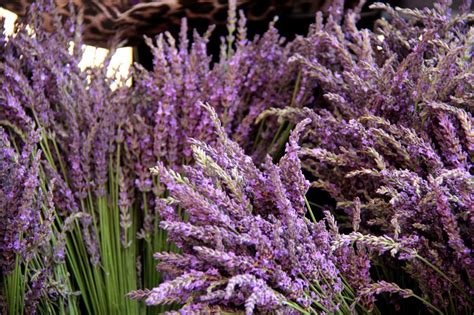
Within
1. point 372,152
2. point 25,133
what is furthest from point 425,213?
point 25,133

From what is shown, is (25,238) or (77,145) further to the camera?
(77,145)

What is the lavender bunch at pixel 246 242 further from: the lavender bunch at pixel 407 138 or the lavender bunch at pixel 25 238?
Result: the lavender bunch at pixel 25 238

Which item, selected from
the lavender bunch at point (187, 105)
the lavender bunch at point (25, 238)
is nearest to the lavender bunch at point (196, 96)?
the lavender bunch at point (187, 105)

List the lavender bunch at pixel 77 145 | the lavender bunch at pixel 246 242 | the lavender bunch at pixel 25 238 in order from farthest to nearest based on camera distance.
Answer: the lavender bunch at pixel 77 145
the lavender bunch at pixel 25 238
the lavender bunch at pixel 246 242

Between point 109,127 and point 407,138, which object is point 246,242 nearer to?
point 407,138

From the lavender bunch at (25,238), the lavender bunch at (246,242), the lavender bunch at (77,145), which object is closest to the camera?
the lavender bunch at (246,242)

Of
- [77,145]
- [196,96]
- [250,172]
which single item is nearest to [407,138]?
[250,172]

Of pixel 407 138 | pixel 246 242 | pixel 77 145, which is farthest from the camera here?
pixel 77 145
